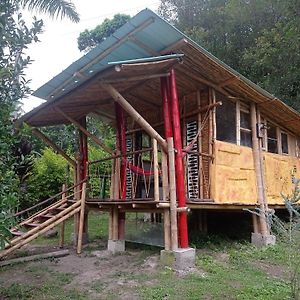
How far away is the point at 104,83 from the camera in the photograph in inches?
227

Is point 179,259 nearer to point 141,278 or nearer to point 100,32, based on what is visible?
point 141,278

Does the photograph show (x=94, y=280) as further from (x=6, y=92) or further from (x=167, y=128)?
(x=6, y=92)

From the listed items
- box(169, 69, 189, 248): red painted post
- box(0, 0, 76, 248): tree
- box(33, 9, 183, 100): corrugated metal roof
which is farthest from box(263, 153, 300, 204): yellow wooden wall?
box(0, 0, 76, 248): tree

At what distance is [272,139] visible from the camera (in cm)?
958

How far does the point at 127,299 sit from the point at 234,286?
150cm

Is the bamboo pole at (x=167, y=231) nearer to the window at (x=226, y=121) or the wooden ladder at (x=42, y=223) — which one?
the wooden ladder at (x=42, y=223)

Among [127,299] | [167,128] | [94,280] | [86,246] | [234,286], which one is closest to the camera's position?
[127,299]

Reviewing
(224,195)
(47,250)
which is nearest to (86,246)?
(47,250)

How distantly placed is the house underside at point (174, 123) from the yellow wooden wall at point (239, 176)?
0.9 inches

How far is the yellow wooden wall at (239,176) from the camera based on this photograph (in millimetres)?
7184

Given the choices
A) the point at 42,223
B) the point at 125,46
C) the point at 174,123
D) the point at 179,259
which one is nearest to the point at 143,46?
the point at 125,46

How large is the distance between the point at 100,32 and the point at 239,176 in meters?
17.8

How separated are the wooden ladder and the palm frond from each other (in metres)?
3.90

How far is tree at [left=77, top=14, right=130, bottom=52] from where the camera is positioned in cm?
2238
